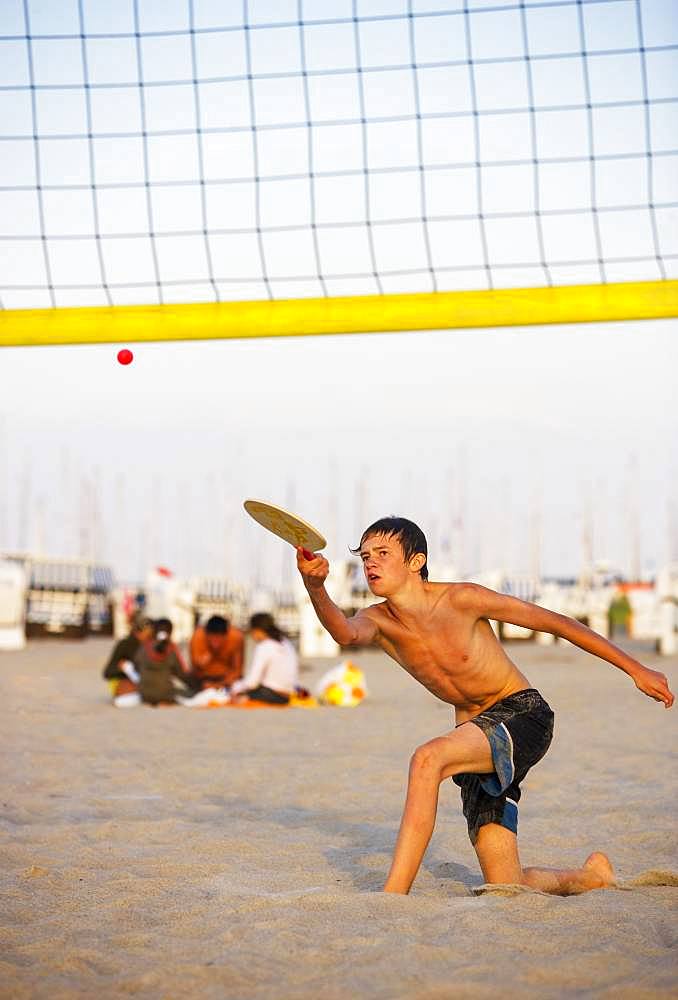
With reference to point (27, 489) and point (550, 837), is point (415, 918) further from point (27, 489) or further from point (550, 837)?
point (27, 489)

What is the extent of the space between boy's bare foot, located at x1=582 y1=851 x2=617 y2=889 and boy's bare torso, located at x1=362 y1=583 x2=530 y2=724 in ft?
1.77

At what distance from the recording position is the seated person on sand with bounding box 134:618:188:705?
9805mm

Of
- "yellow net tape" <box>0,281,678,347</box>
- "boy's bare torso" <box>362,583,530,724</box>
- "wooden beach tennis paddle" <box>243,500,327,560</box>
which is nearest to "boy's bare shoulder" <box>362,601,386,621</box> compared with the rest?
"boy's bare torso" <box>362,583,530,724</box>

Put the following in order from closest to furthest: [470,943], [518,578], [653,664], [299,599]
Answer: [470,943] → [653,664] → [299,599] → [518,578]

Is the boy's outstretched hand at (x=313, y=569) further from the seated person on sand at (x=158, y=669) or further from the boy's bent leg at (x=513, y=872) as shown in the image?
the seated person on sand at (x=158, y=669)

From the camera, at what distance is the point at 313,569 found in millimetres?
3359

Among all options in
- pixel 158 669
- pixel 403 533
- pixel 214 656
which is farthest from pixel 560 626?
pixel 214 656

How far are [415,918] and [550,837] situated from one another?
1.55 metres

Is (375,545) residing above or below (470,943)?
above

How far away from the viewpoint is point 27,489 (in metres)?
44.2

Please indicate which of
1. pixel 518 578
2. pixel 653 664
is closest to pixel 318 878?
pixel 653 664

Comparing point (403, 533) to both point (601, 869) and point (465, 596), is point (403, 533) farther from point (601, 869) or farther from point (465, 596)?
point (601, 869)

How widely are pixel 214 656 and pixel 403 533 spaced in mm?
6852

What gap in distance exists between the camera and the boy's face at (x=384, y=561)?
363 cm
